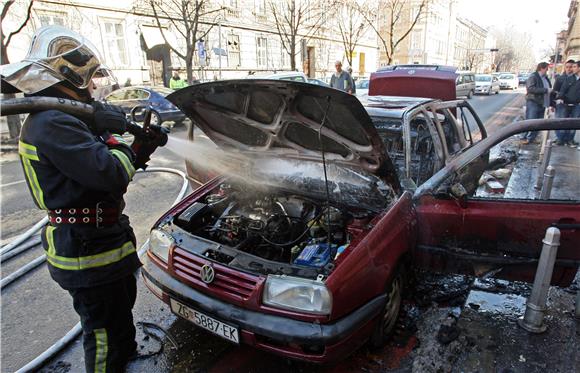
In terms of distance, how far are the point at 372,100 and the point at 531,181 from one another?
3853 mm

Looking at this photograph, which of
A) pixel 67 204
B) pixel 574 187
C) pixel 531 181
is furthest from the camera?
pixel 531 181

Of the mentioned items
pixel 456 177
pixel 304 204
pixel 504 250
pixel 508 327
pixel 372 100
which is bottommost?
pixel 508 327

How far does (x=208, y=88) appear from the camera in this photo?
2.91 m

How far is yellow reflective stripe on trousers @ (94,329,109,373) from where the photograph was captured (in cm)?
223

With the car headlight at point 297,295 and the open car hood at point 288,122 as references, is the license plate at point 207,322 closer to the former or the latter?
the car headlight at point 297,295

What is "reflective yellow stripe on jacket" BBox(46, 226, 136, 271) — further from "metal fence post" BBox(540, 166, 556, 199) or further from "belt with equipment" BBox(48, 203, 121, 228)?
"metal fence post" BBox(540, 166, 556, 199)

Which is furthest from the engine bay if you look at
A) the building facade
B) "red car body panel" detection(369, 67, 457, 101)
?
the building facade

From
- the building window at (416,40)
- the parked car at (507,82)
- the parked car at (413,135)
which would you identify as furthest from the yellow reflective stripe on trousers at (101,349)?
the building window at (416,40)

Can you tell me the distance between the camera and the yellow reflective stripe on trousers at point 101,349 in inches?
87.8

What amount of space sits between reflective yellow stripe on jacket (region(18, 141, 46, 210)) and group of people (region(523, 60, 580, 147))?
946cm

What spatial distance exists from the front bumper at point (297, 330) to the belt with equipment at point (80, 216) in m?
0.73

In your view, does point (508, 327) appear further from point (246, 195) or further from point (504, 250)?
A: point (246, 195)

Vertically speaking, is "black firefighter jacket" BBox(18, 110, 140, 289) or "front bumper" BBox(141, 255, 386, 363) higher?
"black firefighter jacket" BBox(18, 110, 140, 289)

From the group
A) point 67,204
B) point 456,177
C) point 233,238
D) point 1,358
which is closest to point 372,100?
point 456,177
